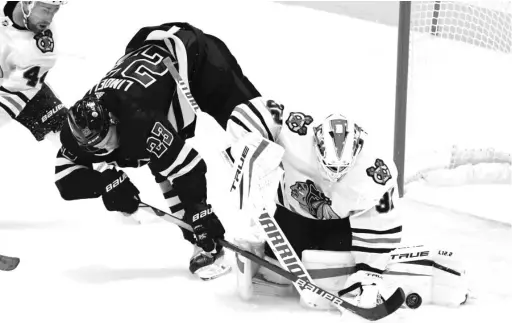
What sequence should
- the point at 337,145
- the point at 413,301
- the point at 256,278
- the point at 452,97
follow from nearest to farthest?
the point at 337,145, the point at 413,301, the point at 256,278, the point at 452,97

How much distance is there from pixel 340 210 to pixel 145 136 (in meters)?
0.69

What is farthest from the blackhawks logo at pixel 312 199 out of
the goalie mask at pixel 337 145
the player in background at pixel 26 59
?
the player in background at pixel 26 59

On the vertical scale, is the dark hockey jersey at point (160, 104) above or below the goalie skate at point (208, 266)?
above

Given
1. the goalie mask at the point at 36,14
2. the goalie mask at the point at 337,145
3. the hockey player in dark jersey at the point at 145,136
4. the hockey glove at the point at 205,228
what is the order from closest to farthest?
the goalie mask at the point at 337,145, the hockey player in dark jersey at the point at 145,136, the hockey glove at the point at 205,228, the goalie mask at the point at 36,14

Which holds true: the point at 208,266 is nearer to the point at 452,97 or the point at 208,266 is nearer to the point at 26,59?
the point at 26,59

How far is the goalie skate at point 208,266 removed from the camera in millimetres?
2951

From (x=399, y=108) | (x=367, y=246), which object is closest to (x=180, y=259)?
(x=367, y=246)

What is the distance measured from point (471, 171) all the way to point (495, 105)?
0.36m

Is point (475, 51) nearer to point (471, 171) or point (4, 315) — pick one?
point (471, 171)

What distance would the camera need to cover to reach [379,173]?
2537 millimetres

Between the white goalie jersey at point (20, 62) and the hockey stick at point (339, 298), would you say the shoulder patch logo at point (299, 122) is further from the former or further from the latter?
the white goalie jersey at point (20, 62)

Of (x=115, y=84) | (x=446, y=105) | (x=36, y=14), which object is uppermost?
(x=36, y=14)

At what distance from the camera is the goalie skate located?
295 centimetres

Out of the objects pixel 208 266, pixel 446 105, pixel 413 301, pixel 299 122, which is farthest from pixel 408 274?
pixel 446 105
